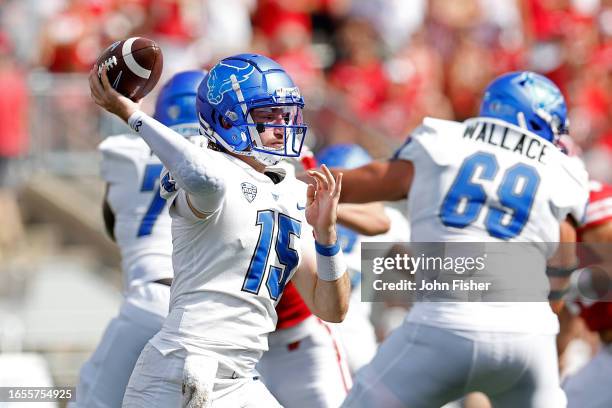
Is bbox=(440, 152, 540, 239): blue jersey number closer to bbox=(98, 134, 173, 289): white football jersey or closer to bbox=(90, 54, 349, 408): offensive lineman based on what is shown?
bbox=(90, 54, 349, 408): offensive lineman

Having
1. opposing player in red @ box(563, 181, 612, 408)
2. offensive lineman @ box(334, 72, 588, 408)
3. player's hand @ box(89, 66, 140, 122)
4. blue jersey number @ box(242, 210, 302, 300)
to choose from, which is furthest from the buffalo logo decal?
opposing player in red @ box(563, 181, 612, 408)

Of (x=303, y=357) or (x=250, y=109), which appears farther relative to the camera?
(x=303, y=357)

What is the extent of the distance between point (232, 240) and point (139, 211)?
1718 millimetres

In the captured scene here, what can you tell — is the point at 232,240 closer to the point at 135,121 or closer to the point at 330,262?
the point at 330,262

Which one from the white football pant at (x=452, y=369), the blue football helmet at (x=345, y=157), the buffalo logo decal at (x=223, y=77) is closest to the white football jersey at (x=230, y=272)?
the buffalo logo decal at (x=223, y=77)

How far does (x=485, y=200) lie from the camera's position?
586 cm

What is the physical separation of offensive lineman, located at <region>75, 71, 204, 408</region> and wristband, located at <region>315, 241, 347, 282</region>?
143cm

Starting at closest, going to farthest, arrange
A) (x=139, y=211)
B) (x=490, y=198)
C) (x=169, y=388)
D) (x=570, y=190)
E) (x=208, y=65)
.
Answer: (x=169, y=388) < (x=490, y=198) < (x=570, y=190) < (x=139, y=211) < (x=208, y=65)

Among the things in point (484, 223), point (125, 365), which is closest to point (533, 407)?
point (484, 223)

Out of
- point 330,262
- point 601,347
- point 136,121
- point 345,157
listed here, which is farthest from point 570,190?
point 136,121

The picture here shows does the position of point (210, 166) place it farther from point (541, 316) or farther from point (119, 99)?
point (541, 316)

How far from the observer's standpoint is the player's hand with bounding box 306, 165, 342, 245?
476 cm

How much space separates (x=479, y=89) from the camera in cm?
1226

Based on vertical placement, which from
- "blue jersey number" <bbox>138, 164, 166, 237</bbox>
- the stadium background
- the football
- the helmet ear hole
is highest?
the football
